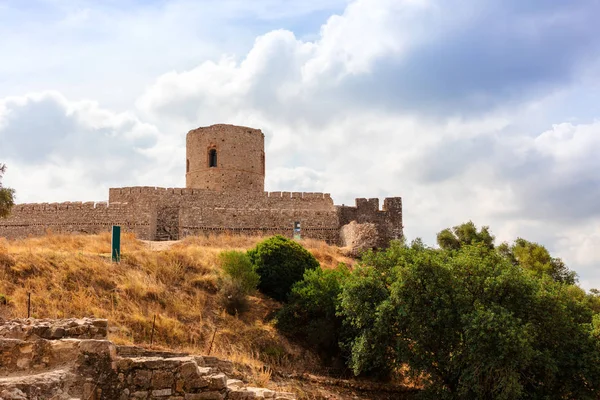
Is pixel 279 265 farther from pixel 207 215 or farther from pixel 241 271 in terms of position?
pixel 207 215

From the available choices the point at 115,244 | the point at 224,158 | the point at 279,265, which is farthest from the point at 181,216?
the point at 279,265

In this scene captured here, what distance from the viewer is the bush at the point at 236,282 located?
1573 cm

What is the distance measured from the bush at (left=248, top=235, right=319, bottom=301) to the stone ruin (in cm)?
971

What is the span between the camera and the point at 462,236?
2858 cm

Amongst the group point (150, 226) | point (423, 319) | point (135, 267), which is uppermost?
Answer: point (150, 226)

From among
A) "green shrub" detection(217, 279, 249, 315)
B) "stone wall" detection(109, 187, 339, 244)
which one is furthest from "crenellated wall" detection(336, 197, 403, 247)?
"green shrub" detection(217, 279, 249, 315)

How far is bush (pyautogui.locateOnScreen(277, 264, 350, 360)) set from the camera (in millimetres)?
15172

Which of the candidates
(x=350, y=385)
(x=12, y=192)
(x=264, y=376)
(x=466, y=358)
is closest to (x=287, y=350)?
(x=350, y=385)

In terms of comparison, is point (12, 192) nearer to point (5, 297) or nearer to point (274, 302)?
point (5, 297)

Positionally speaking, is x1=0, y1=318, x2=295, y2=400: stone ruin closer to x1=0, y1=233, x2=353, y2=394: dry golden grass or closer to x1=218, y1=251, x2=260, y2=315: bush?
x1=0, y1=233, x2=353, y2=394: dry golden grass

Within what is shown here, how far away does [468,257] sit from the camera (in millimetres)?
13969

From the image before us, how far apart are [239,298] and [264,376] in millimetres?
4655

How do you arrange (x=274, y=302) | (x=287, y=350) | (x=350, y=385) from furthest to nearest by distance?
(x=274, y=302), (x=287, y=350), (x=350, y=385)

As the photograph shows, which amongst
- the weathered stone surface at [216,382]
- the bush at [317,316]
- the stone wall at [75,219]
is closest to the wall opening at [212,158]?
the stone wall at [75,219]
